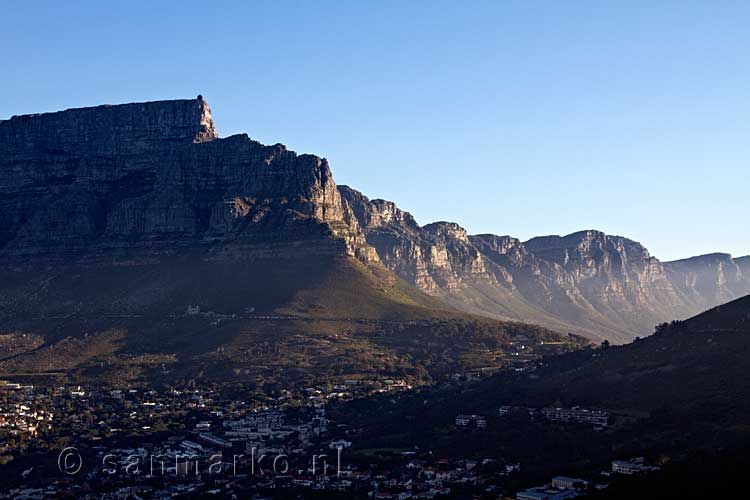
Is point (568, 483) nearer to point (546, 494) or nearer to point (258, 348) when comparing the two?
point (546, 494)

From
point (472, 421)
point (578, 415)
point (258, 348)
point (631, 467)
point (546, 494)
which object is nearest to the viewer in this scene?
point (546, 494)

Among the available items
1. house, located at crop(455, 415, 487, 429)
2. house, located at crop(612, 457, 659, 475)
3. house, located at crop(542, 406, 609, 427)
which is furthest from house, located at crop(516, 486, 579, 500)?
house, located at crop(455, 415, 487, 429)

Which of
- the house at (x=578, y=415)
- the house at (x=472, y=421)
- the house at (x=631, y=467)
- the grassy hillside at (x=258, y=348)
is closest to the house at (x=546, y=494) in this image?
Result: the house at (x=631, y=467)

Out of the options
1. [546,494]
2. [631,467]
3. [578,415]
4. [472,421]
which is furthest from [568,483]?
[472,421]

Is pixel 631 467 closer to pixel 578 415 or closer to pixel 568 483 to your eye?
pixel 568 483

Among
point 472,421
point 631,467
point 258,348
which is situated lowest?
point 631,467

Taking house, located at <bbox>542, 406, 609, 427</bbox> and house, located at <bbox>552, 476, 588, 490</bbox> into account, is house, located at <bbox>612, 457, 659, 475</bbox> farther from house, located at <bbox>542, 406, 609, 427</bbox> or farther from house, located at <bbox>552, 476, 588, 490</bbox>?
house, located at <bbox>542, 406, 609, 427</bbox>

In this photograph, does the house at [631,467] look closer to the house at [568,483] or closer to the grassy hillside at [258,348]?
the house at [568,483]

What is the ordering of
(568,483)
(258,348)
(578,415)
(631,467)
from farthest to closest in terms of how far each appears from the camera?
(258,348), (578,415), (631,467), (568,483)

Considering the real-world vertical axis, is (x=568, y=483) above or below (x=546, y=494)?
above

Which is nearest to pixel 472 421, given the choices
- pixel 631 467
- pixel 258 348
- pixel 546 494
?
pixel 631 467

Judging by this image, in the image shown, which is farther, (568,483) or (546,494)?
(568,483)
